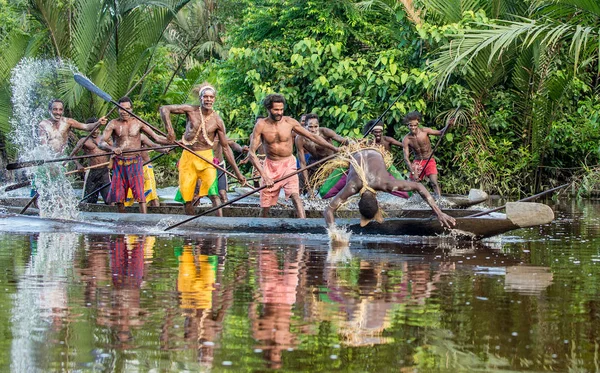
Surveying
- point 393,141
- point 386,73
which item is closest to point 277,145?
point 393,141

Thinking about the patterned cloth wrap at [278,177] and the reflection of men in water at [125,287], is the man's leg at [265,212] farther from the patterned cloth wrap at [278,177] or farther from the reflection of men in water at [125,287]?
the reflection of men in water at [125,287]

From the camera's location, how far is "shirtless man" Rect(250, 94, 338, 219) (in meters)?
10.9

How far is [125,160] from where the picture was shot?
1253cm

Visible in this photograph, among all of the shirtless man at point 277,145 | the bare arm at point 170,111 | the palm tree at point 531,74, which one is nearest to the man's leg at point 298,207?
the shirtless man at point 277,145

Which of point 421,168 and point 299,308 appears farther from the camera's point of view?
point 421,168

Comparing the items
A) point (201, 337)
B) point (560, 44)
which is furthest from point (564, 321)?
point (560, 44)

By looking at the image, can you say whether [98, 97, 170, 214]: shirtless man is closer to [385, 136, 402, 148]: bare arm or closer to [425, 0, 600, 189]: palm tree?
[385, 136, 402, 148]: bare arm

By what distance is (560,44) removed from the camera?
17.0 m

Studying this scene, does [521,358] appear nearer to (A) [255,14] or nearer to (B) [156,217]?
(B) [156,217]

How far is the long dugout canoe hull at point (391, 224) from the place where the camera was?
903cm

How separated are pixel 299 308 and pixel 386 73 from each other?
12.4m

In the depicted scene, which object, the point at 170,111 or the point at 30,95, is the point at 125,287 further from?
the point at 30,95

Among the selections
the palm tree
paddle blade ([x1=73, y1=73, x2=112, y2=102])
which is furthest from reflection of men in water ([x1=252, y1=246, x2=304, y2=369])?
the palm tree

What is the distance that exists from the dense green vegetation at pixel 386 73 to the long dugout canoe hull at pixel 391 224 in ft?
23.1
